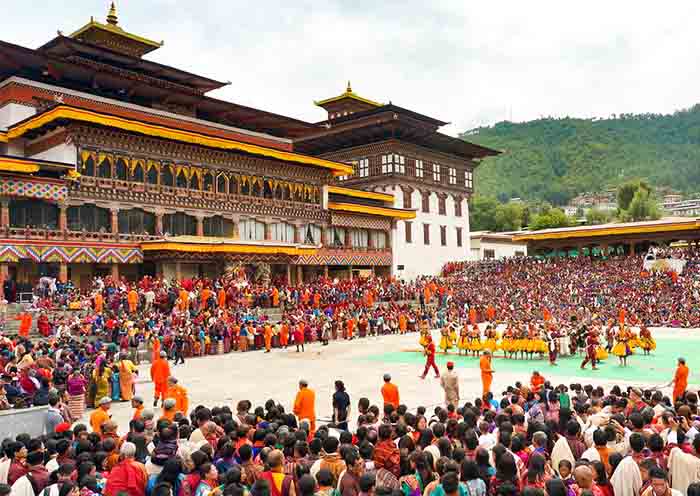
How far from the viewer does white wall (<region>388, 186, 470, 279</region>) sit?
5425 cm

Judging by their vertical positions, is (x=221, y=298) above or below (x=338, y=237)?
below

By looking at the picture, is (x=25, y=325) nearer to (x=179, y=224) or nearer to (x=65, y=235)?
(x=65, y=235)

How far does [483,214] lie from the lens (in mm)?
107500

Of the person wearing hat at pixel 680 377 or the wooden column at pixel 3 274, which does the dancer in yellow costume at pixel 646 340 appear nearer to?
the person wearing hat at pixel 680 377

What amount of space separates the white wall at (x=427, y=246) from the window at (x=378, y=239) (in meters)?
1.21

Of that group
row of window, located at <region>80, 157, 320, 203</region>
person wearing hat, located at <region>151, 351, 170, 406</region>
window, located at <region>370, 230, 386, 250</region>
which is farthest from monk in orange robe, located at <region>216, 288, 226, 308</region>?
window, located at <region>370, 230, 386, 250</region>

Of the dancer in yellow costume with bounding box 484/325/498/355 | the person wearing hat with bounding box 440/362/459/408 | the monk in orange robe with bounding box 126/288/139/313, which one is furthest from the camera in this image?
the monk in orange robe with bounding box 126/288/139/313

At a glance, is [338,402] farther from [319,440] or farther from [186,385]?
[186,385]

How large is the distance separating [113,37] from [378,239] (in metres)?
26.1

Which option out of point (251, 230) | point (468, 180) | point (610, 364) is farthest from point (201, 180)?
point (468, 180)

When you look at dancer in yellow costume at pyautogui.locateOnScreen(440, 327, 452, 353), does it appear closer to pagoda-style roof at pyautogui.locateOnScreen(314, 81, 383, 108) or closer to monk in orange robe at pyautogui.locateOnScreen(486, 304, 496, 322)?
monk in orange robe at pyautogui.locateOnScreen(486, 304, 496, 322)

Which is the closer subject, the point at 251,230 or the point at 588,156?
the point at 251,230

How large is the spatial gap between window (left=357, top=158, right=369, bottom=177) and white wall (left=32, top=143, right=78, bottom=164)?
28.5 m

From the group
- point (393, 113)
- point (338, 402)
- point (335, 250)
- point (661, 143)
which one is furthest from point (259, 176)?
point (661, 143)
